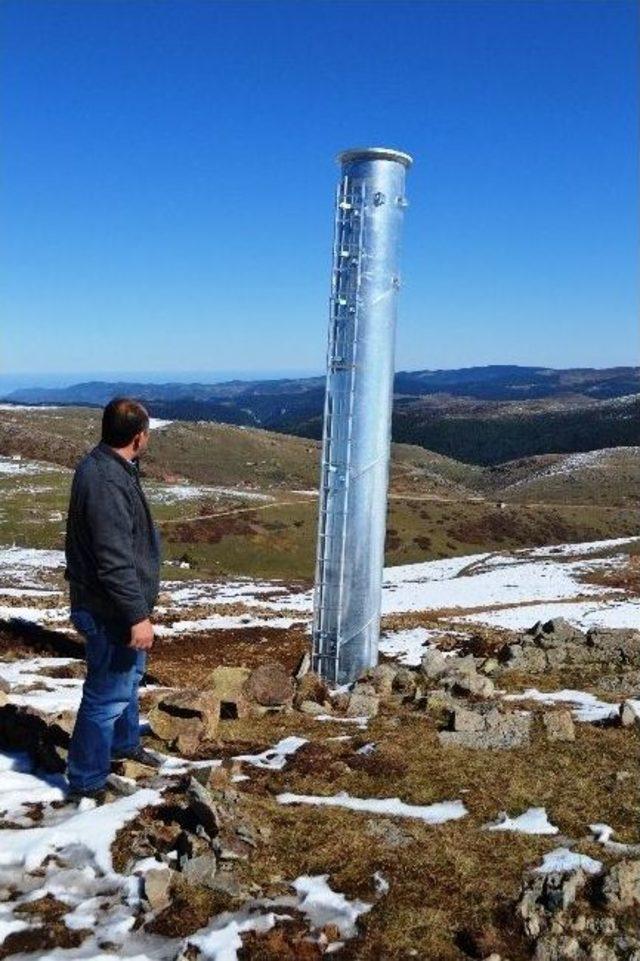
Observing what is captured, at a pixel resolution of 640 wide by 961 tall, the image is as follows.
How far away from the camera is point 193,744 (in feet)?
35.4

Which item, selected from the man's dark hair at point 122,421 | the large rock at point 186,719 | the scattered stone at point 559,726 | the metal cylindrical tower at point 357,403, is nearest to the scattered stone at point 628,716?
the scattered stone at point 559,726

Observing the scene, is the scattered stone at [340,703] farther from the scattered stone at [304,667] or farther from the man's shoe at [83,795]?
the man's shoe at [83,795]

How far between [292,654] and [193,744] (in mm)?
10093

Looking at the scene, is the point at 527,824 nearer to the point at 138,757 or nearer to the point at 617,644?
the point at 138,757

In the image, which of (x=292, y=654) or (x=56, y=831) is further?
(x=292, y=654)

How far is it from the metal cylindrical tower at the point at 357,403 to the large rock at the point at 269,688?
369cm

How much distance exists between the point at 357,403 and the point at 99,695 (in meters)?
9.07

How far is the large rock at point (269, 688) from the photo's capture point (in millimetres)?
13188

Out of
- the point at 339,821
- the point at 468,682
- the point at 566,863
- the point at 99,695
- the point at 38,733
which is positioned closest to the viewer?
the point at 566,863

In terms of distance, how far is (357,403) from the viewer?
1656 cm

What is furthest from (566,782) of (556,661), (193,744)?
(556,661)

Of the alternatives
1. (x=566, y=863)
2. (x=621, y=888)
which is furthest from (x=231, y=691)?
(x=621, y=888)

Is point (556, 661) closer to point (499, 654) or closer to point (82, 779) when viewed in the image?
point (499, 654)

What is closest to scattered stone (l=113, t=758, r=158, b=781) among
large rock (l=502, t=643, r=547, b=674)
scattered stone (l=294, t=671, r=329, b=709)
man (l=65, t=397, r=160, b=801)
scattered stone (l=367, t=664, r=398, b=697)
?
man (l=65, t=397, r=160, b=801)
